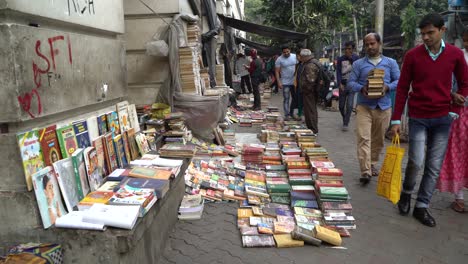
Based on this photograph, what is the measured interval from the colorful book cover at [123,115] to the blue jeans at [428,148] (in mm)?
2968

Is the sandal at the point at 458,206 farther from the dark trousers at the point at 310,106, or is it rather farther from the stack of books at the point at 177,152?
the dark trousers at the point at 310,106

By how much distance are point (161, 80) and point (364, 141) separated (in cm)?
329

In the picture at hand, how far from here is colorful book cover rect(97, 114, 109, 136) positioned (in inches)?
129

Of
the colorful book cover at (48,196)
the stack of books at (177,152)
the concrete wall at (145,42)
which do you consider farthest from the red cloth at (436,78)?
the concrete wall at (145,42)

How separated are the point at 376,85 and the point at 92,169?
3.36m

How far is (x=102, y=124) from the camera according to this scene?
333cm

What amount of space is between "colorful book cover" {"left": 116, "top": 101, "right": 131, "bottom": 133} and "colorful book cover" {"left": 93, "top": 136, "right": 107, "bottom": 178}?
2.08 ft

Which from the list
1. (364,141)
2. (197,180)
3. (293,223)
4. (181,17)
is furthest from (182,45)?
(293,223)

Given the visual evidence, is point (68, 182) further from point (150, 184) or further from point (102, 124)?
point (102, 124)

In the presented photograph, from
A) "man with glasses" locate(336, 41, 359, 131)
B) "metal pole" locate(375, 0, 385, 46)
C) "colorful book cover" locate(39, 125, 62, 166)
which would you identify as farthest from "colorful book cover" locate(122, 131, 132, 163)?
"metal pole" locate(375, 0, 385, 46)

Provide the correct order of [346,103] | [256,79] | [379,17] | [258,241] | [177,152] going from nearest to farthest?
[258,241], [177,152], [346,103], [379,17], [256,79]

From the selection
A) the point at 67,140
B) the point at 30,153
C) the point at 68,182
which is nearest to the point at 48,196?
the point at 68,182

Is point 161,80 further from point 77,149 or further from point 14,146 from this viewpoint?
point 14,146

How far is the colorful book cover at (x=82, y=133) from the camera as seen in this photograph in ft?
9.36
